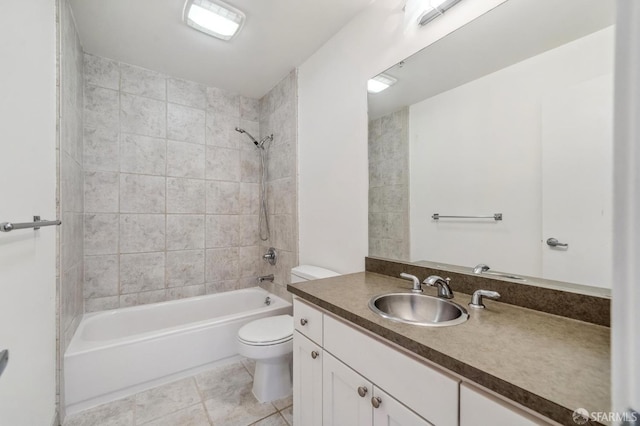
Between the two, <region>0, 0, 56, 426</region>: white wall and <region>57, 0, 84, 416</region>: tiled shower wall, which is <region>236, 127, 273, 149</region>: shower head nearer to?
<region>57, 0, 84, 416</region>: tiled shower wall

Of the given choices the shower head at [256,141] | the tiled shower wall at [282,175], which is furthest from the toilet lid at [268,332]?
the shower head at [256,141]

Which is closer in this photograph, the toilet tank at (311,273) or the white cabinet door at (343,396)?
the white cabinet door at (343,396)

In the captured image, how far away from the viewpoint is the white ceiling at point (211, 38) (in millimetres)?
1625

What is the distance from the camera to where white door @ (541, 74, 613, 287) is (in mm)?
819

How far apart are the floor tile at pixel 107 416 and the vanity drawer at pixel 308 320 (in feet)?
3.96

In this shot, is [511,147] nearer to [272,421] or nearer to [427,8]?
[427,8]

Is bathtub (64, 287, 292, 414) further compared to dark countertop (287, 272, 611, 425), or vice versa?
bathtub (64, 287, 292, 414)

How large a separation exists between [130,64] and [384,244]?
2586 millimetres

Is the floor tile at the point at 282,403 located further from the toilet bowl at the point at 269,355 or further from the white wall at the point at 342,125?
the white wall at the point at 342,125

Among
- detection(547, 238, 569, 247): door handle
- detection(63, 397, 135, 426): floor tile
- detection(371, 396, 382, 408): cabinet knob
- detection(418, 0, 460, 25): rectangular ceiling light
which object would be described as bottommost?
detection(63, 397, 135, 426): floor tile

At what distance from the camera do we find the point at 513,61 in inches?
41.1

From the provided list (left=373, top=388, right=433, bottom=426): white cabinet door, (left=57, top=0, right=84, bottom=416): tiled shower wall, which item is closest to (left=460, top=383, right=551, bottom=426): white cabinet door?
(left=373, top=388, right=433, bottom=426): white cabinet door

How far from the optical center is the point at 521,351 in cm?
67

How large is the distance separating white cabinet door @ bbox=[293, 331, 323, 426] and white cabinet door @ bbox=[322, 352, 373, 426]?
0.04 metres
